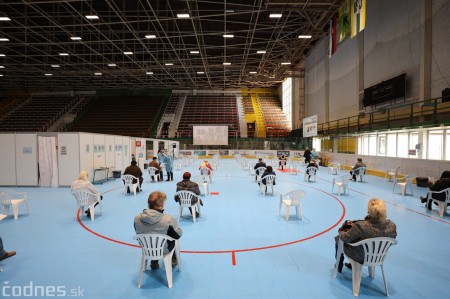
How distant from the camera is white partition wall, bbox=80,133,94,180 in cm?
1191

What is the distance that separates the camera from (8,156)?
39.0 ft

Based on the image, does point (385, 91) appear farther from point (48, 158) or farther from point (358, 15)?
point (48, 158)

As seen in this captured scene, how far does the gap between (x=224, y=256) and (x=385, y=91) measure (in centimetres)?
1550

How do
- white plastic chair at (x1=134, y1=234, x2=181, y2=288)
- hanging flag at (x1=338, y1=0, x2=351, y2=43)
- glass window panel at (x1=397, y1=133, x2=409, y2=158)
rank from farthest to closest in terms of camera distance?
1. glass window panel at (x1=397, y1=133, x2=409, y2=158)
2. hanging flag at (x1=338, y1=0, x2=351, y2=43)
3. white plastic chair at (x1=134, y1=234, x2=181, y2=288)

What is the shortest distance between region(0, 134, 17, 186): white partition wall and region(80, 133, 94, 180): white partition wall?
3.17 meters

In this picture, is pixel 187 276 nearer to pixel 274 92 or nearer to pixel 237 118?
pixel 237 118

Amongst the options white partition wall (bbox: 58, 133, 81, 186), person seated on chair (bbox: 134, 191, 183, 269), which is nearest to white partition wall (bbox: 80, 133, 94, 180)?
white partition wall (bbox: 58, 133, 81, 186)

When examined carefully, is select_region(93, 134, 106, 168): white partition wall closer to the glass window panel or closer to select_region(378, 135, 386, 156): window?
the glass window panel

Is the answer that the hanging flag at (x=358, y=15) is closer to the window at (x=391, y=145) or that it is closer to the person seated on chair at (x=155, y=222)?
the window at (x=391, y=145)

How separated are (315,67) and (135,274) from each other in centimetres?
2886

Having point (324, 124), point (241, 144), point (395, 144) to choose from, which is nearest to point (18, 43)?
point (241, 144)

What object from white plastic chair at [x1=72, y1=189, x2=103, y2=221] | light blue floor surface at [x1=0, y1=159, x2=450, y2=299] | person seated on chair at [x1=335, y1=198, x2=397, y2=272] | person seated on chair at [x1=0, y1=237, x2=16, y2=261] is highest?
person seated on chair at [x1=335, y1=198, x2=397, y2=272]

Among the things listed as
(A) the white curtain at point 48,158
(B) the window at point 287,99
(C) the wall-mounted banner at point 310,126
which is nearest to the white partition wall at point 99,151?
(A) the white curtain at point 48,158

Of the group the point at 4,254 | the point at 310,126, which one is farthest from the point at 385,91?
the point at 4,254
